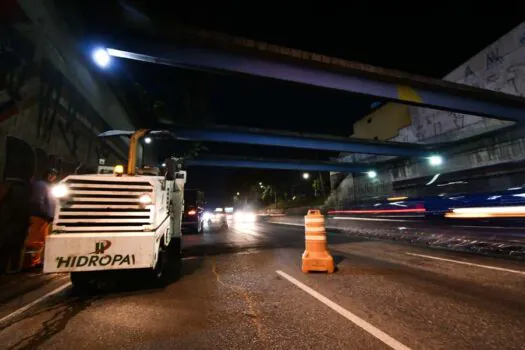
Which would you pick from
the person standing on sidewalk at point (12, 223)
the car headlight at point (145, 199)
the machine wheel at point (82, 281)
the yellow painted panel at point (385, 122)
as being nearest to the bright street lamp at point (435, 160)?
the yellow painted panel at point (385, 122)

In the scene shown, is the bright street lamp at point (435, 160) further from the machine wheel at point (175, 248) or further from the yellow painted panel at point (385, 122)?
the machine wheel at point (175, 248)

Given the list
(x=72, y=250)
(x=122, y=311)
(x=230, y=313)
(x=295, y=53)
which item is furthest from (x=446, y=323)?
(x=295, y=53)

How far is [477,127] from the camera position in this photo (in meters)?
27.3

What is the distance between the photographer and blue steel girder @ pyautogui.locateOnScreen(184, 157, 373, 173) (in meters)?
38.6

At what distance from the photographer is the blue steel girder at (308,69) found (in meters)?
13.2

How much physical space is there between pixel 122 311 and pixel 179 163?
185 inches

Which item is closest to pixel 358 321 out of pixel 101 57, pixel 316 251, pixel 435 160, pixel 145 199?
pixel 316 251

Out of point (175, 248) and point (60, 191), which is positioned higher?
point (60, 191)

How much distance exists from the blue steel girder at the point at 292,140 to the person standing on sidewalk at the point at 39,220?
16.5 meters

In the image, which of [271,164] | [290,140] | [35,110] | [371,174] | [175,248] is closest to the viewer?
[175,248]

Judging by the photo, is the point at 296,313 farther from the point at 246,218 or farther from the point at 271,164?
the point at 246,218

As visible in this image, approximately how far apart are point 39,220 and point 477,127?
3507 cm

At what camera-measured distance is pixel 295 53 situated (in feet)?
48.0

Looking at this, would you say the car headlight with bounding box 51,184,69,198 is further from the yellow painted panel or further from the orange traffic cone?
the yellow painted panel
